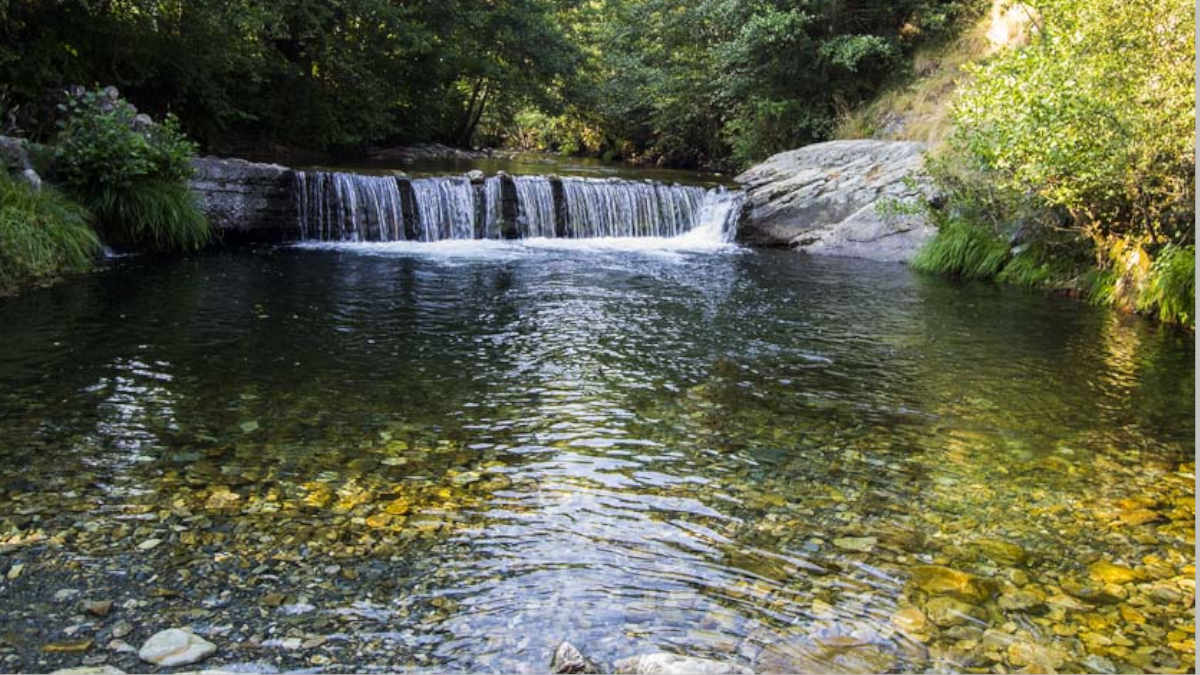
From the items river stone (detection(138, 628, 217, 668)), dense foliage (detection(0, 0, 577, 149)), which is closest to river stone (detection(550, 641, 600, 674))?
river stone (detection(138, 628, 217, 668))

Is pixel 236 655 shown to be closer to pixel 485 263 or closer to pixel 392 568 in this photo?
pixel 392 568

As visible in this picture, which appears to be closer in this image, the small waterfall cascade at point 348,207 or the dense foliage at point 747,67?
the small waterfall cascade at point 348,207

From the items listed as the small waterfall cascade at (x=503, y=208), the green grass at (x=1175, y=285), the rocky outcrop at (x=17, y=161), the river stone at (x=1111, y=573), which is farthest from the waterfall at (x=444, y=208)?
the river stone at (x=1111, y=573)

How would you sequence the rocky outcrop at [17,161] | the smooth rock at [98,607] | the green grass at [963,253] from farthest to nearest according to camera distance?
1. the green grass at [963,253]
2. the rocky outcrop at [17,161]
3. the smooth rock at [98,607]

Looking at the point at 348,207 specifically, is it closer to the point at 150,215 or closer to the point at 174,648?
the point at 150,215

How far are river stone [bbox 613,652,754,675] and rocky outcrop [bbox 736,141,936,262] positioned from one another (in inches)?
456

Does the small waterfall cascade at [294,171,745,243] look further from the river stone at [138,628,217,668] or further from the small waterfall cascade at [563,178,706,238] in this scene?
the river stone at [138,628,217,668]

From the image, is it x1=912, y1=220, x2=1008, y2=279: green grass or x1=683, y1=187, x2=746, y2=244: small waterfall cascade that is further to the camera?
x1=683, y1=187, x2=746, y2=244: small waterfall cascade

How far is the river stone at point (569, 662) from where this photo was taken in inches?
115

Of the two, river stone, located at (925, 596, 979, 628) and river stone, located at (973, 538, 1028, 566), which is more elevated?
river stone, located at (973, 538, 1028, 566)

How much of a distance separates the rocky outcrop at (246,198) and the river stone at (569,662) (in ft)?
40.0

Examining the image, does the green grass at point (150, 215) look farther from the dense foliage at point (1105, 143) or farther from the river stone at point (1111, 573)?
the river stone at point (1111, 573)

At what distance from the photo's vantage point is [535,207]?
16.0 m

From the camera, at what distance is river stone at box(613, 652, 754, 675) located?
9.43 feet
